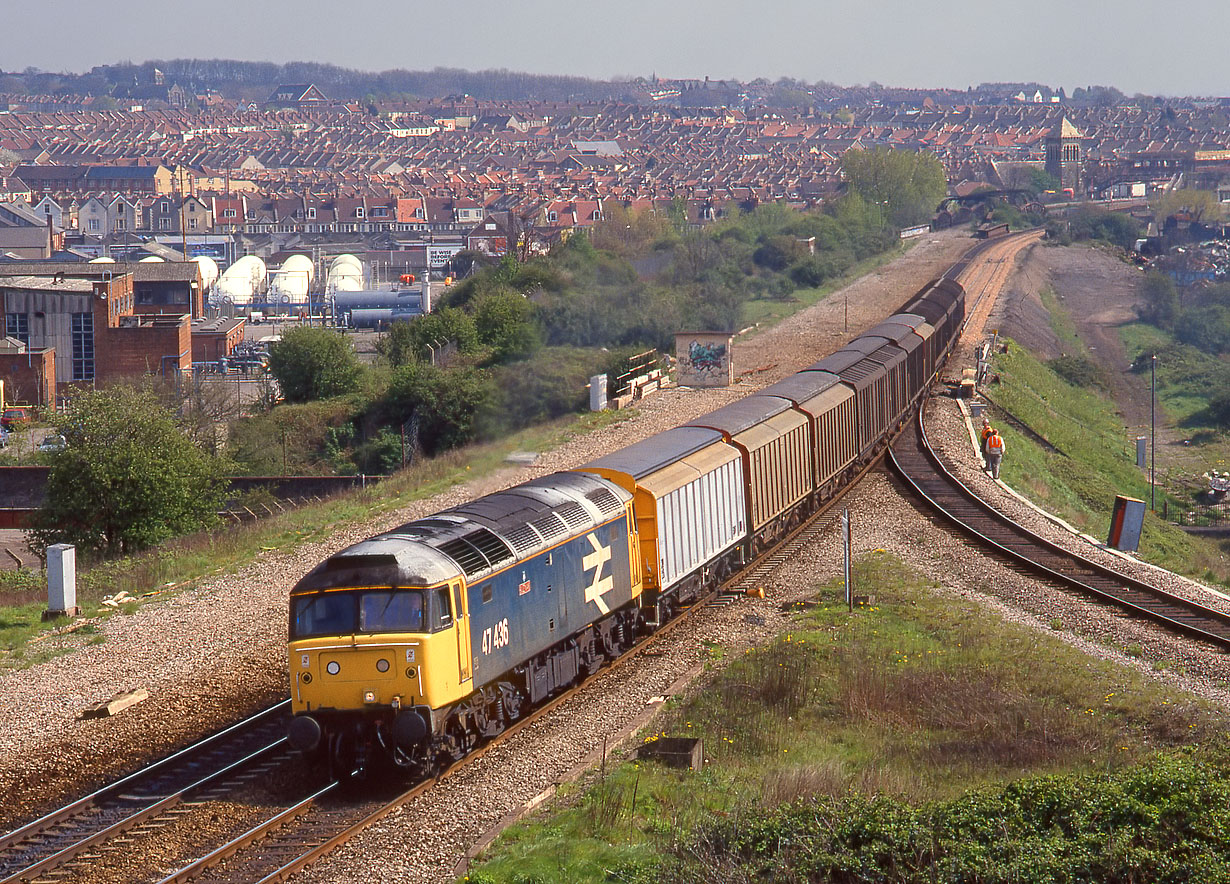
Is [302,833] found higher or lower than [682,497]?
lower

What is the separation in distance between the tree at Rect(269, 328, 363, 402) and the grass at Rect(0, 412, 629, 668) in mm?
19217

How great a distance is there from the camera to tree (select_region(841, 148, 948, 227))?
131125 millimetres

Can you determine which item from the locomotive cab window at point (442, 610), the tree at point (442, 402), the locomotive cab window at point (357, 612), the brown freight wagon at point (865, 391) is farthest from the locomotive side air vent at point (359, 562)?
the tree at point (442, 402)

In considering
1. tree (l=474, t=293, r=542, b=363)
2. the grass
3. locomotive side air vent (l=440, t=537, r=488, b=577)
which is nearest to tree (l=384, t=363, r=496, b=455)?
tree (l=474, t=293, r=542, b=363)

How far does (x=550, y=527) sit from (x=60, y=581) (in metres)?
10.3

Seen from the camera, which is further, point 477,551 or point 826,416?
point 826,416

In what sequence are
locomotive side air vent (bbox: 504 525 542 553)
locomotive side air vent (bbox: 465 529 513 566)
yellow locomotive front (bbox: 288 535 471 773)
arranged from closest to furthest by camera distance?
yellow locomotive front (bbox: 288 535 471 773) → locomotive side air vent (bbox: 465 529 513 566) → locomotive side air vent (bbox: 504 525 542 553)

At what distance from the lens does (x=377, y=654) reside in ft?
48.4

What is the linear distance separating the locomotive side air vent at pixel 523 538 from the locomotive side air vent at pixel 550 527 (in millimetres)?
124

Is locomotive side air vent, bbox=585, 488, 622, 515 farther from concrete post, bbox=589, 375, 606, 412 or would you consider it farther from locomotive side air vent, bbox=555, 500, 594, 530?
concrete post, bbox=589, 375, 606, 412

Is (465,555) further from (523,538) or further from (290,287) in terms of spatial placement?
(290,287)

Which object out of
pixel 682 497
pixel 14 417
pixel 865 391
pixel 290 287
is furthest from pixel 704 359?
pixel 290 287

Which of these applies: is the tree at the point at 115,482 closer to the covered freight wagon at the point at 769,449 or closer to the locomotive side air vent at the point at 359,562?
the covered freight wagon at the point at 769,449

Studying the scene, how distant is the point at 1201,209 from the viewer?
159 metres
